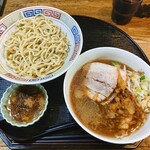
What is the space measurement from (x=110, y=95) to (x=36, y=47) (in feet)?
2.05

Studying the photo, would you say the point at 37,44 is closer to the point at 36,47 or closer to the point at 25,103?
the point at 36,47

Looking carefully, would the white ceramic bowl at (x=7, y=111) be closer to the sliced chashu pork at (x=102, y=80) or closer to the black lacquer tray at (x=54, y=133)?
the black lacquer tray at (x=54, y=133)

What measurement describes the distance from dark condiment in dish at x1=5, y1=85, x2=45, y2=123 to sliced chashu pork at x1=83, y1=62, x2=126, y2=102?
12.0 inches

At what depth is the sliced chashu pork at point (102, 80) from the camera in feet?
4.68

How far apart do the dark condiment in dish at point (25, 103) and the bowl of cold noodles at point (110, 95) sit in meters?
0.19

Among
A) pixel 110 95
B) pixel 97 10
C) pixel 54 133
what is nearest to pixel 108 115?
pixel 110 95

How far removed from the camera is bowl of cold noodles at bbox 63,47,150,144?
4.37 feet

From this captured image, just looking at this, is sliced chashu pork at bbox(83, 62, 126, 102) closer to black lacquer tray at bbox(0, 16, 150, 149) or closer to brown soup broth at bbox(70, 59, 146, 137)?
brown soup broth at bbox(70, 59, 146, 137)

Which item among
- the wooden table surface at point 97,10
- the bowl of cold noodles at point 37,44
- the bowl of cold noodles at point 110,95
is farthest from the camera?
the wooden table surface at point 97,10

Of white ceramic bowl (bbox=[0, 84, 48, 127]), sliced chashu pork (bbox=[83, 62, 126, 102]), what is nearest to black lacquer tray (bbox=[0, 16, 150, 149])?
white ceramic bowl (bbox=[0, 84, 48, 127])

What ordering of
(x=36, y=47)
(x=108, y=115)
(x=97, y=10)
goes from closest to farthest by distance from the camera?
1. (x=108, y=115)
2. (x=36, y=47)
3. (x=97, y=10)

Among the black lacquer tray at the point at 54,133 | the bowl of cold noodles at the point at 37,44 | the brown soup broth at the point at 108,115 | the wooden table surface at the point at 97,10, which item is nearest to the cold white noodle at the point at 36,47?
the bowl of cold noodles at the point at 37,44

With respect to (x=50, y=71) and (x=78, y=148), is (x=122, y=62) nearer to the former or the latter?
(x=50, y=71)

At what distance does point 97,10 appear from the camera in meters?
2.10
